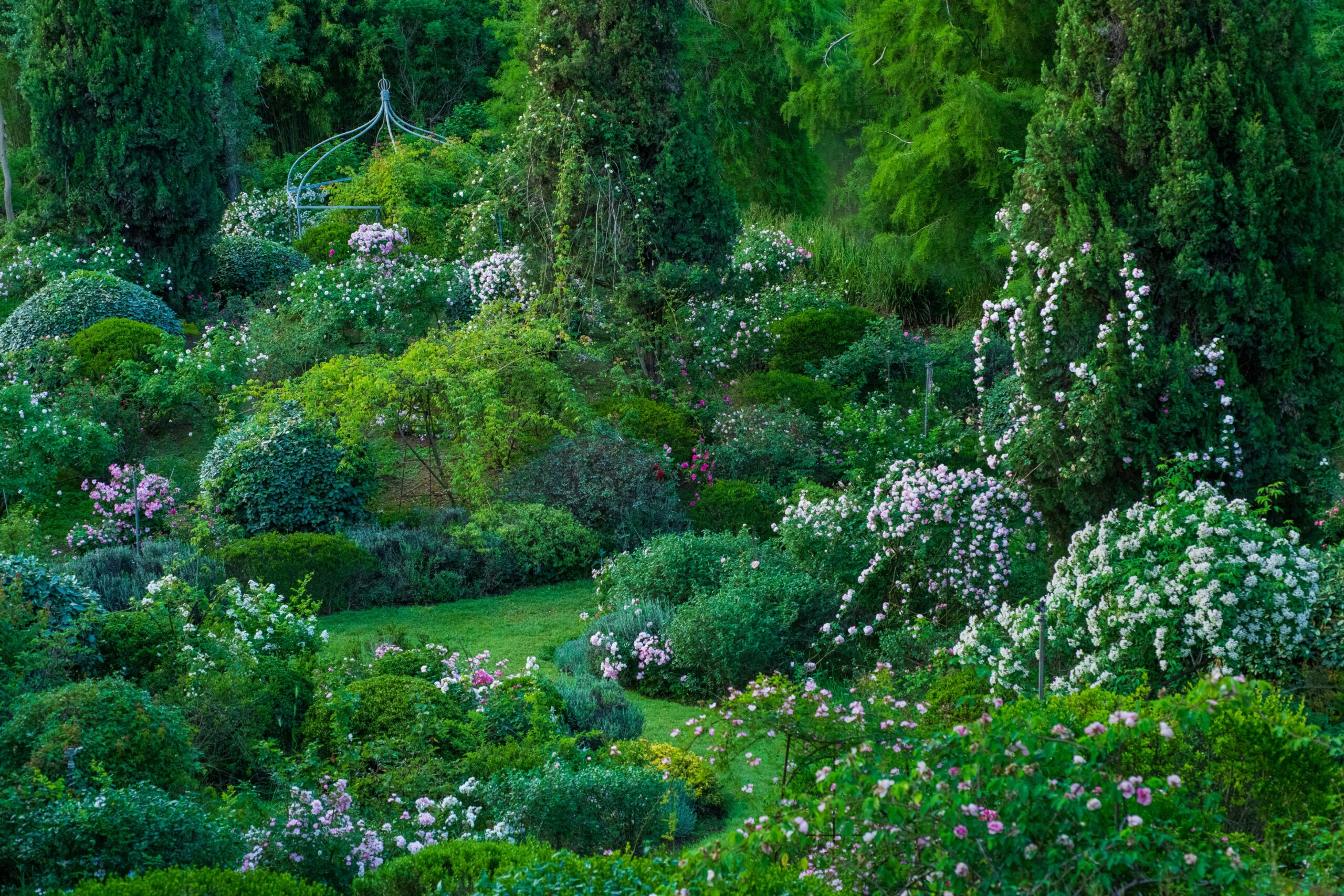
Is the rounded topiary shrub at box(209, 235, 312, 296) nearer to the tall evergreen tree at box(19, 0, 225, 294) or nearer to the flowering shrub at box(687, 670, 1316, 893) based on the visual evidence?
the tall evergreen tree at box(19, 0, 225, 294)

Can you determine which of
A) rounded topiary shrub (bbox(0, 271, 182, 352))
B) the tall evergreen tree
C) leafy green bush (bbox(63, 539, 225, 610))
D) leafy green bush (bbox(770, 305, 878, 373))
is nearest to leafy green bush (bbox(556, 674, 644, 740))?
leafy green bush (bbox(63, 539, 225, 610))

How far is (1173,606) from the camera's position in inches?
204

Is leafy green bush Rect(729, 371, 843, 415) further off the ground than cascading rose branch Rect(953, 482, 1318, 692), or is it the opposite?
leafy green bush Rect(729, 371, 843, 415)

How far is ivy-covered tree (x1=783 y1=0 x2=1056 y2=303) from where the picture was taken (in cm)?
1396

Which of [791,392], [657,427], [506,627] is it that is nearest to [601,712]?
[506,627]

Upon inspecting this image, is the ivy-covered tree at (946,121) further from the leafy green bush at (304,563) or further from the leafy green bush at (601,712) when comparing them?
the leafy green bush at (601,712)

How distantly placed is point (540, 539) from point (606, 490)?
0.70 meters

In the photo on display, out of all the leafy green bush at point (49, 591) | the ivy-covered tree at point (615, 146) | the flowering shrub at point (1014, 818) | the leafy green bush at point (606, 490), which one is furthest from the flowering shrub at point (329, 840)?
the ivy-covered tree at point (615, 146)

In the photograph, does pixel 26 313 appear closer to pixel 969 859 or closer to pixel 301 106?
pixel 969 859

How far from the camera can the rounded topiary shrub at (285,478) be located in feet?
29.4

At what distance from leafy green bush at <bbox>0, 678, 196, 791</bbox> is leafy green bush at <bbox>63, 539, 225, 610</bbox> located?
97.4 inches

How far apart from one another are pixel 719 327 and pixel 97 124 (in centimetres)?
802

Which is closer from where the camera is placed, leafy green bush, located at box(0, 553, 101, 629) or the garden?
the garden

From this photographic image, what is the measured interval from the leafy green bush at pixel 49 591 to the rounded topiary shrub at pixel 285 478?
2678mm
